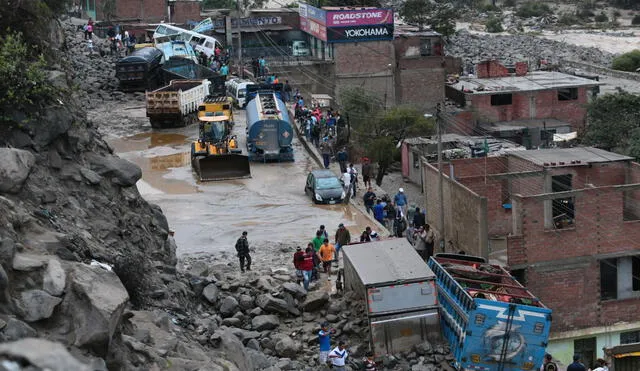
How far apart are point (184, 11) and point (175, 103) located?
35.2 metres

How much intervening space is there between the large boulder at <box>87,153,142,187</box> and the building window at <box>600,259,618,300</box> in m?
11.0

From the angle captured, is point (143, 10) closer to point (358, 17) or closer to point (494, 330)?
point (358, 17)

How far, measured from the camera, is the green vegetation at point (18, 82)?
58.2 feet

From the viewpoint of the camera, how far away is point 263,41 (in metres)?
67.5

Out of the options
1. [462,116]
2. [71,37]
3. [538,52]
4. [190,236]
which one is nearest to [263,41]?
[71,37]

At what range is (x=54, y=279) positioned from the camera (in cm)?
1180

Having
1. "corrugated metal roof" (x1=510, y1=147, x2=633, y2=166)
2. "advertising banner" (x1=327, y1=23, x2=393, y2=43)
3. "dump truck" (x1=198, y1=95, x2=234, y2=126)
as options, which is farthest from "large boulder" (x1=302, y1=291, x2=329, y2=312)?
"advertising banner" (x1=327, y1=23, x2=393, y2=43)

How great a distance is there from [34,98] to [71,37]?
138 feet

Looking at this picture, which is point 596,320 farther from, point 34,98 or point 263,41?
point 263,41

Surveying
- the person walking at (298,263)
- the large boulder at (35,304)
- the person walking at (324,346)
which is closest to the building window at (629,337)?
the person walking at (298,263)

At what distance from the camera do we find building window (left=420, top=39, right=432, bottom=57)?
195ft

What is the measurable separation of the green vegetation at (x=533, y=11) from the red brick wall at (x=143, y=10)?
2450 inches

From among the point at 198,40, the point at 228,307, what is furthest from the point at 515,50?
the point at 228,307

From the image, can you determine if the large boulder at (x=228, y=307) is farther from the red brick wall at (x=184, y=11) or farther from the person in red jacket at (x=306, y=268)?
the red brick wall at (x=184, y=11)
